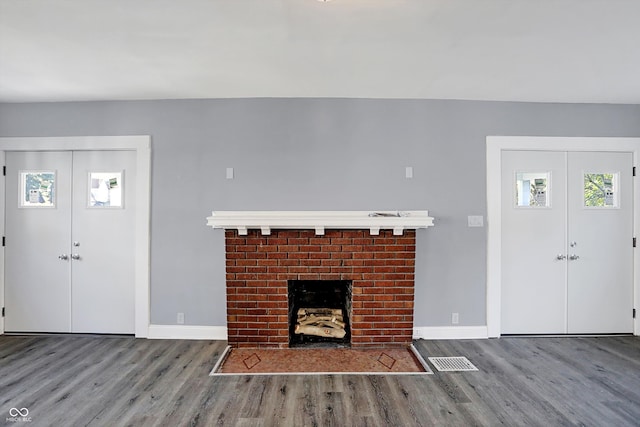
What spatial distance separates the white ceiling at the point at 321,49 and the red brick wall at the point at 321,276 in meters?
1.42

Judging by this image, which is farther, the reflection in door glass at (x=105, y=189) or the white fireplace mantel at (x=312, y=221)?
the reflection in door glass at (x=105, y=189)

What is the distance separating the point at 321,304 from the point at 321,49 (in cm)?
256

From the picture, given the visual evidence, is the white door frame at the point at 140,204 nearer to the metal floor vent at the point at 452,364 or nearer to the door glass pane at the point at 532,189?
the metal floor vent at the point at 452,364

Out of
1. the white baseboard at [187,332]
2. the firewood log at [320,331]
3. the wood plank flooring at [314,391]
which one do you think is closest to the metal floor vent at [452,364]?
the wood plank flooring at [314,391]

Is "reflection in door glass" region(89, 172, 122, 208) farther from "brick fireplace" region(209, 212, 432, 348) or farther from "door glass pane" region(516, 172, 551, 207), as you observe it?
"door glass pane" region(516, 172, 551, 207)

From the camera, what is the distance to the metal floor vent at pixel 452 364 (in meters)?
2.63

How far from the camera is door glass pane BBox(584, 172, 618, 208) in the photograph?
3.37 meters

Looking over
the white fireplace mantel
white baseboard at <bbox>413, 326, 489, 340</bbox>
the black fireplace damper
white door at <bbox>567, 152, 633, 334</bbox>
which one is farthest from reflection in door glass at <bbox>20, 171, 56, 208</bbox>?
white door at <bbox>567, 152, 633, 334</bbox>

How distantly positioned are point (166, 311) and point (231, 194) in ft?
4.54

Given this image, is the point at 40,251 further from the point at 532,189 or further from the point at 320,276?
the point at 532,189

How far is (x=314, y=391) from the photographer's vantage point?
2307mm

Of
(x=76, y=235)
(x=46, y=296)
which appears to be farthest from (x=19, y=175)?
(x=46, y=296)

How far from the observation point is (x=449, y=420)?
2.00 metres

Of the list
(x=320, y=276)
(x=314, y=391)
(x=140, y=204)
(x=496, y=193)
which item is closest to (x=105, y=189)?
(x=140, y=204)
